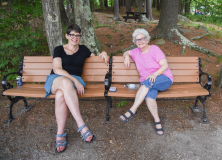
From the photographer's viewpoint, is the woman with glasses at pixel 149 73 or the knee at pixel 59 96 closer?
the knee at pixel 59 96

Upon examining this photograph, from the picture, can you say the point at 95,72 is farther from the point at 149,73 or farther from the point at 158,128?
Result: the point at 158,128

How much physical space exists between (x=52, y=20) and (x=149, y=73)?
2.50 m

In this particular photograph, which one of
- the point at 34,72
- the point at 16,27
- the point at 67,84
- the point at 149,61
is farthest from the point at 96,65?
the point at 16,27

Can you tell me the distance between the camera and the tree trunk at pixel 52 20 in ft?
11.7

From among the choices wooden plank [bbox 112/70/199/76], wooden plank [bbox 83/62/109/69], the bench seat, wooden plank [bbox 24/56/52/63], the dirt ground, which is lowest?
the dirt ground

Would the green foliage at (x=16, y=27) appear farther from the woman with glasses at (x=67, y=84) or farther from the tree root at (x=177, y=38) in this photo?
the tree root at (x=177, y=38)

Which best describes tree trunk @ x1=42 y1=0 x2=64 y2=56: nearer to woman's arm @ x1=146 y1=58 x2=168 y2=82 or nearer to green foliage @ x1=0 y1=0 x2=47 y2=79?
green foliage @ x1=0 y1=0 x2=47 y2=79

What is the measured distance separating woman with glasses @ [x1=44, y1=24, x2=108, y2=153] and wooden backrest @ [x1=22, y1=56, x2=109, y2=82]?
186 millimetres

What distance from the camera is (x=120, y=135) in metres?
2.69

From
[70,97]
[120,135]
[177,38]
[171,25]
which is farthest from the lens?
[171,25]

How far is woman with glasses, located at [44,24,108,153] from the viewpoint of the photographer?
8.11 ft

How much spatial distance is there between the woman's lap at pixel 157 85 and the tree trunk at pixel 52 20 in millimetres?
2419

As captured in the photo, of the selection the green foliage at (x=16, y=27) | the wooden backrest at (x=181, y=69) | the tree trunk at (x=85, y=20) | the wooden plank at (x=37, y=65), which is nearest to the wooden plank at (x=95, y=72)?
the wooden backrest at (x=181, y=69)

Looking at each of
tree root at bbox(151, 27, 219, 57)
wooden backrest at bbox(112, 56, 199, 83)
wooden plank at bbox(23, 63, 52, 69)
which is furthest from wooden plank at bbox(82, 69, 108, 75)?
tree root at bbox(151, 27, 219, 57)
